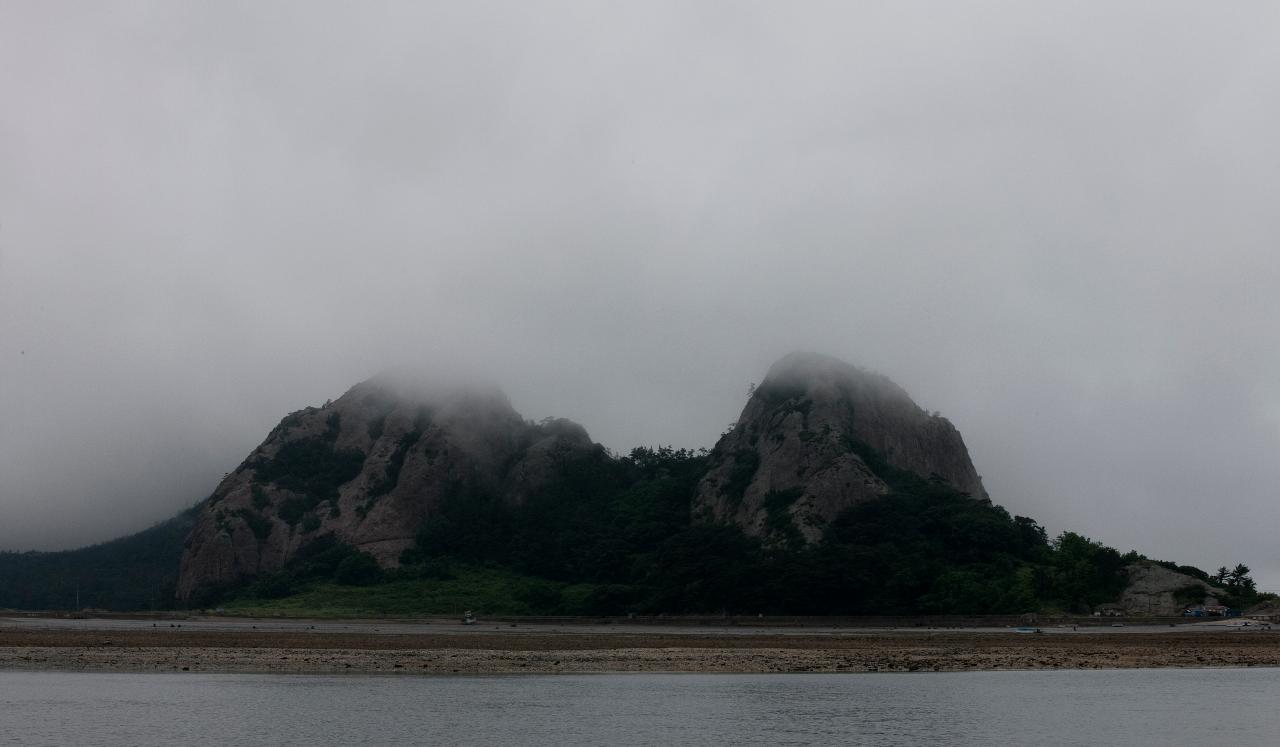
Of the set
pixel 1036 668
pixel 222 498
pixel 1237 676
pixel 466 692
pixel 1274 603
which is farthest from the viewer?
pixel 222 498

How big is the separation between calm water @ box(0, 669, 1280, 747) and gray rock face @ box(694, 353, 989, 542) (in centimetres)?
8037

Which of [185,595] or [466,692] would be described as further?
[185,595]

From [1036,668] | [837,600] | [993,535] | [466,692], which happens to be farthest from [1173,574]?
[466,692]

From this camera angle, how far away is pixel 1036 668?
57344mm

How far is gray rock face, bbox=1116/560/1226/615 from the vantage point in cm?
10625

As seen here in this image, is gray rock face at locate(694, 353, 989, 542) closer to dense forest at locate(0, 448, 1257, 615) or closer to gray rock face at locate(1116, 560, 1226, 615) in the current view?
dense forest at locate(0, 448, 1257, 615)

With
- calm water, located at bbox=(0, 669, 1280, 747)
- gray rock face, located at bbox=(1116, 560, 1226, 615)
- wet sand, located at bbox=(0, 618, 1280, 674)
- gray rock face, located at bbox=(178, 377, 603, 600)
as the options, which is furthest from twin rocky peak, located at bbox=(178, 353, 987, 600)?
calm water, located at bbox=(0, 669, 1280, 747)

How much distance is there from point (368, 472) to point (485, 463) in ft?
57.2

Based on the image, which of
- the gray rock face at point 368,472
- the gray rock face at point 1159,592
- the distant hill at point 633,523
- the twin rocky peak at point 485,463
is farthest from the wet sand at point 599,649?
the gray rock face at point 368,472

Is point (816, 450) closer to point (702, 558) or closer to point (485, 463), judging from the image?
point (702, 558)

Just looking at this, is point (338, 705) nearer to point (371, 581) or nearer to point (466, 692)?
point (466, 692)

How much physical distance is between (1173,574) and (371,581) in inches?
3656

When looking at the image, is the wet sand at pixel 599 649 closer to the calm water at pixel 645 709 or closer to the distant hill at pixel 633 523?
the calm water at pixel 645 709

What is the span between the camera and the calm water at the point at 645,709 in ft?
111
